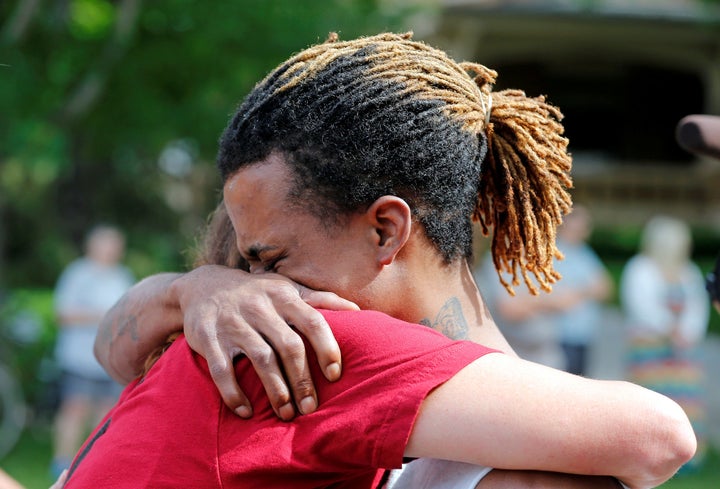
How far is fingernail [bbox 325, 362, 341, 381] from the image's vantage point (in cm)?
163

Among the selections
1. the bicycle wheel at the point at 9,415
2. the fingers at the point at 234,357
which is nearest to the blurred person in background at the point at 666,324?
the bicycle wheel at the point at 9,415

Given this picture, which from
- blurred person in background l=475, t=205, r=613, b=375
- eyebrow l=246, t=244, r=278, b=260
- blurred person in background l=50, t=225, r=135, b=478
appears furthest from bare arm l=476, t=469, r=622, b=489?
blurred person in background l=50, t=225, r=135, b=478

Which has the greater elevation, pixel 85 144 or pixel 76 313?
pixel 85 144

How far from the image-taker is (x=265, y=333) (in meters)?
1.69

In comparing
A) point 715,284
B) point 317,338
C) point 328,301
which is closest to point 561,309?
point 715,284

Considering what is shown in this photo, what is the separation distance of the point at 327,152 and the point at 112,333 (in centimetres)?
78

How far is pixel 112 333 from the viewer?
228 cm

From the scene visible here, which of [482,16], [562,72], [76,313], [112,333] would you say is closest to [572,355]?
[76,313]

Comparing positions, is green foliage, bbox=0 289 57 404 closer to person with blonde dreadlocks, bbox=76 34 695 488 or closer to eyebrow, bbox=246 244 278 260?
person with blonde dreadlocks, bbox=76 34 695 488

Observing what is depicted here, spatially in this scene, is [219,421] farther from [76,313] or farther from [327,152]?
[76,313]

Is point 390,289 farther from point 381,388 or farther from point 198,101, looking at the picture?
point 198,101

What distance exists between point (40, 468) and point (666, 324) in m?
5.48

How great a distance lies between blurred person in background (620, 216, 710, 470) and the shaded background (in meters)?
3.83

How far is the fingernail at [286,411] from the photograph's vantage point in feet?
→ 5.34
